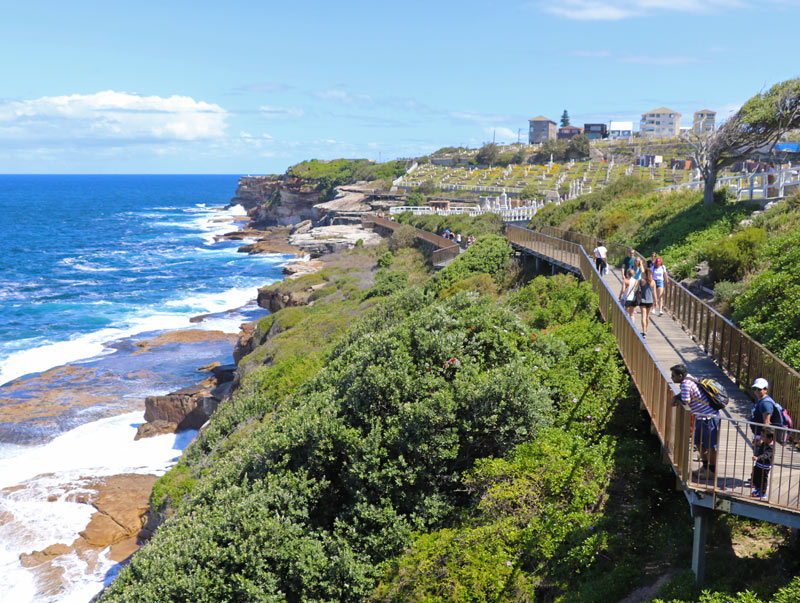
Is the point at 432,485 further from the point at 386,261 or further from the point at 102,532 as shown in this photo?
the point at 386,261

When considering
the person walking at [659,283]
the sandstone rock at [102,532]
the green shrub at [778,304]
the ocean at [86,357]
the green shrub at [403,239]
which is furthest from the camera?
the green shrub at [403,239]

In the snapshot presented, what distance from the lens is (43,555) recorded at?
1711cm

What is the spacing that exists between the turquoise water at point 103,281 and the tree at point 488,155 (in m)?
35.6

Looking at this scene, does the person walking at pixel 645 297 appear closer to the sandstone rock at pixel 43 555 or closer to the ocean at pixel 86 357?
the ocean at pixel 86 357

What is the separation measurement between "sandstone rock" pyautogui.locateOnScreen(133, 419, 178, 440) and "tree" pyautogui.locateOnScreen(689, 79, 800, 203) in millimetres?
21521

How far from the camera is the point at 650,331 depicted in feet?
43.5

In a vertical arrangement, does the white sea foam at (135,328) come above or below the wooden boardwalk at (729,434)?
below

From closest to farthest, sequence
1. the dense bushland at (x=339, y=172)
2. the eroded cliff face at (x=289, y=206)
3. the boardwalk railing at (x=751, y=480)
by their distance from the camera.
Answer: the boardwalk railing at (x=751, y=480), the eroded cliff face at (x=289, y=206), the dense bushland at (x=339, y=172)

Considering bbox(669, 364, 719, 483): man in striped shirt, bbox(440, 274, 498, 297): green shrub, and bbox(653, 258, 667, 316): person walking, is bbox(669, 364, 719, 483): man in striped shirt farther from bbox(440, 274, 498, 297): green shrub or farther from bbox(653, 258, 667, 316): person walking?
bbox(440, 274, 498, 297): green shrub

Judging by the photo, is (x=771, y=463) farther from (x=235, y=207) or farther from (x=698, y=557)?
(x=235, y=207)

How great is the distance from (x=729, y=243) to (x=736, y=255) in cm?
59

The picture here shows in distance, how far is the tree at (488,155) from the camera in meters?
90.7

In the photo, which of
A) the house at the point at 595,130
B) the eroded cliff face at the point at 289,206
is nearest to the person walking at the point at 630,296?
the eroded cliff face at the point at 289,206

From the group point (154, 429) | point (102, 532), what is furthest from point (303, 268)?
point (102, 532)
